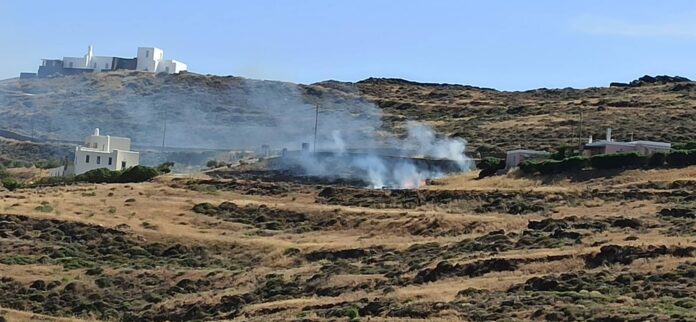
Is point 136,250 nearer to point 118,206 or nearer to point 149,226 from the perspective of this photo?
point 149,226

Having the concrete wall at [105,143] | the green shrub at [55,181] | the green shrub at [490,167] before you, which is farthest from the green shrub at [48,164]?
the green shrub at [490,167]

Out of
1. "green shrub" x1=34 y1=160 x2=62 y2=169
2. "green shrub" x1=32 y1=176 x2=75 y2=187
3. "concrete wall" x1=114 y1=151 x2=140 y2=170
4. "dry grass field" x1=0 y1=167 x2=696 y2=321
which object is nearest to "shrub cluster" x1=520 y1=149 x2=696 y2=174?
"dry grass field" x1=0 y1=167 x2=696 y2=321

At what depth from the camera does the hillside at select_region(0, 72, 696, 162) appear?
337ft

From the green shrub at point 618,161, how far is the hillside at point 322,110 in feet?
80.1

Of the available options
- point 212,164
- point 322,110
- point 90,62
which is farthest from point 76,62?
point 212,164

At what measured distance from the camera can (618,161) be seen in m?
66.1

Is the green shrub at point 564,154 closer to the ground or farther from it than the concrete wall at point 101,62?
closer to the ground

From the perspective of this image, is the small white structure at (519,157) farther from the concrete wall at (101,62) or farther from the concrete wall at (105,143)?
the concrete wall at (101,62)

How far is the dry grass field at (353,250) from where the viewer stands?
1353 inches

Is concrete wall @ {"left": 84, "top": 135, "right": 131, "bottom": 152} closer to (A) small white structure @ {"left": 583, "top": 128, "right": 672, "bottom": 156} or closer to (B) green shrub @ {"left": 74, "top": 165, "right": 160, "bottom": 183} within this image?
(B) green shrub @ {"left": 74, "top": 165, "right": 160, "bottom": 183}

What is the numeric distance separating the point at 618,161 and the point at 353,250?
2225 centimetres

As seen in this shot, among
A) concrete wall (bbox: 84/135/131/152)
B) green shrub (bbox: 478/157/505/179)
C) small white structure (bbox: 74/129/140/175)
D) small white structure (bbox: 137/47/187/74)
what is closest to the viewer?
green shrub (bbox: 478/157/505/179)

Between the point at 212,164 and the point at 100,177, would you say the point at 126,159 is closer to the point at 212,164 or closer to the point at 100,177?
the point at 212,164

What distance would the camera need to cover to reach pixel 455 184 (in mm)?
68438
